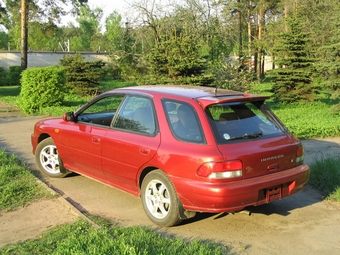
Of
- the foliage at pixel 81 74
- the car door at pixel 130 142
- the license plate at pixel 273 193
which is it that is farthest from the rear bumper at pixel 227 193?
the foliage at pixel 81 74

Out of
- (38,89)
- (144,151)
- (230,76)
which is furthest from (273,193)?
(38,89)

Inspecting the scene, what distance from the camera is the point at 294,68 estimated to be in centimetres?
1853

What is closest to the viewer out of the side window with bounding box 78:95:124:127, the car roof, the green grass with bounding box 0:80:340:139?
the car roof

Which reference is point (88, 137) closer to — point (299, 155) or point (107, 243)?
point (107, 243)

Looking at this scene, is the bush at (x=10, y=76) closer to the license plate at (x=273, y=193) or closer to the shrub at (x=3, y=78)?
the shrub at (x=3, y=78)

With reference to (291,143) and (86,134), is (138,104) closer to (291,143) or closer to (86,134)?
(86,134)

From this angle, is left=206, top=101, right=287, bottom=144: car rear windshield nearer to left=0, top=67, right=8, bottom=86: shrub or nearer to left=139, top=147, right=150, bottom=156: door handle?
left=139, top=147, right=150, bottom=156: door handle

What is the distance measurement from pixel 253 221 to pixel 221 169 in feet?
3.74

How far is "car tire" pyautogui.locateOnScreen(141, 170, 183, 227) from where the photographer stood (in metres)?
4.69

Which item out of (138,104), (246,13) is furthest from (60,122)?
(246,13)

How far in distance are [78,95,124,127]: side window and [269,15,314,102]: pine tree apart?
12988 millimetres

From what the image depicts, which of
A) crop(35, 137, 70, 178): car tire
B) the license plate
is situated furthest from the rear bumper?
crop(35, 137, 70, 178): car tire

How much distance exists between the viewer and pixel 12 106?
744 inches

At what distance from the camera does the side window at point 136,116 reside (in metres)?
5.19
